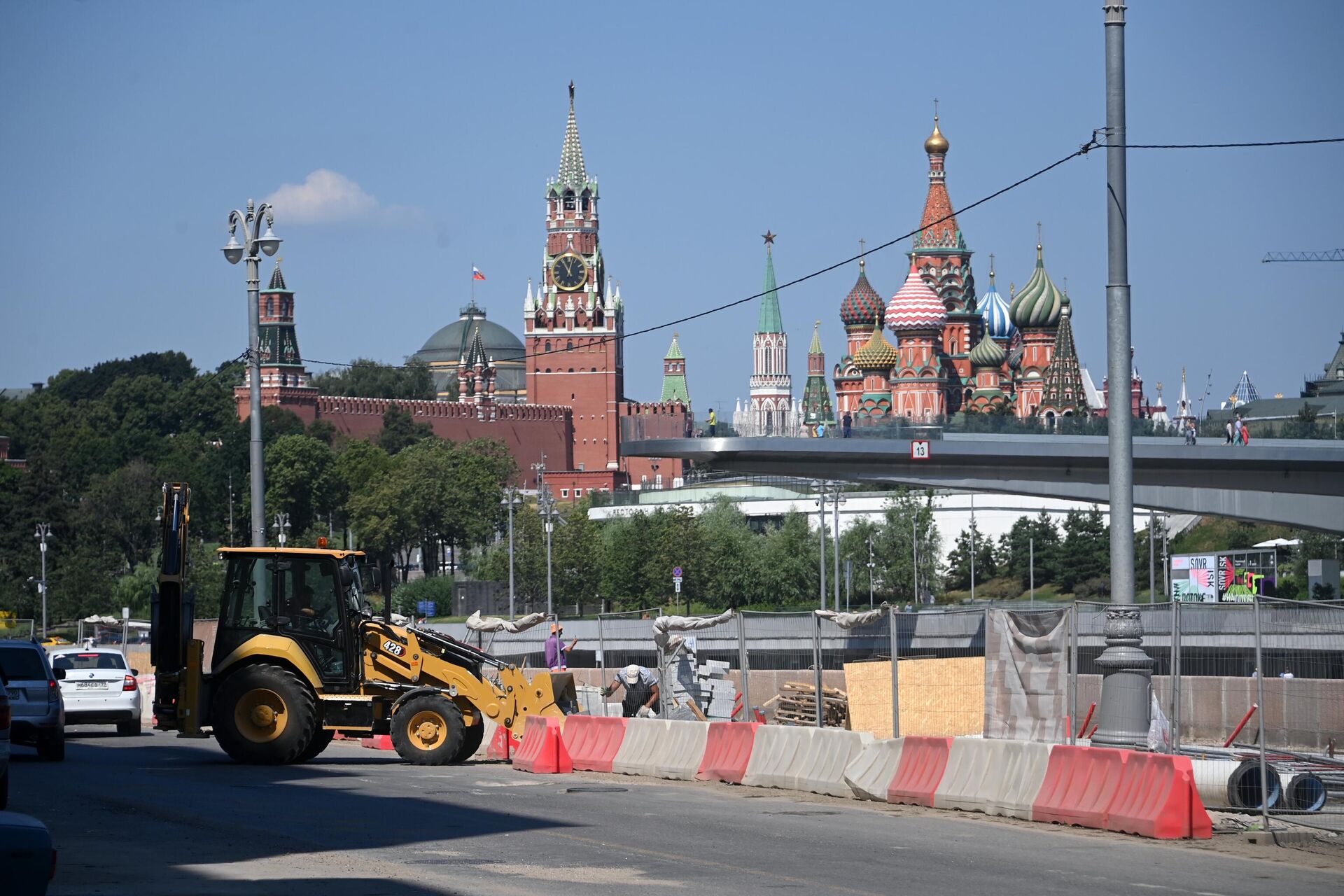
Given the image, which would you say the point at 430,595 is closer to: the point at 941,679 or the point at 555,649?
the point at 555,649

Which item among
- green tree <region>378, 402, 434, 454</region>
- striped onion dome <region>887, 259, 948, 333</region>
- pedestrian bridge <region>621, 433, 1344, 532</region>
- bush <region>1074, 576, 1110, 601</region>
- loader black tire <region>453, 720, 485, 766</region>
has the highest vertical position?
striped onion dome <region>887, 259, 948, 333</region>

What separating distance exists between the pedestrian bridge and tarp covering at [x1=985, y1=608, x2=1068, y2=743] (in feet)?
77.0

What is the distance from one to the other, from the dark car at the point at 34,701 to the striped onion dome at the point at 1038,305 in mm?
142007

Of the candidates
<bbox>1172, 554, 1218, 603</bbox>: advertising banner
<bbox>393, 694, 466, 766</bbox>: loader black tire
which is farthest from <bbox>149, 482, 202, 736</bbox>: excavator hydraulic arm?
<bbox>1172, 554, 1218, 603</bbox>: advertising banner

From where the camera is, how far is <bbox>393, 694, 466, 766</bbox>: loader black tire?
1945cm

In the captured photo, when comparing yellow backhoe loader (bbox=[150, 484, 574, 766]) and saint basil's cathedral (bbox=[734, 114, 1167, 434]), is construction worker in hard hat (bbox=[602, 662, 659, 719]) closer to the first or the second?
yellow backhoe loader (bbox=[150, 484, 574, 766])

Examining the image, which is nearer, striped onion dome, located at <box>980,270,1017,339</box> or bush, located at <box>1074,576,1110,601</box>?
bush, located at <box>1074,576,1110,601</box>

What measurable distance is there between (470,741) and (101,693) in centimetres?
811

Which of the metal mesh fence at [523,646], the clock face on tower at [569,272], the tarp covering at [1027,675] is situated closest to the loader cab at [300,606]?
the tarp covering at [1027,675]

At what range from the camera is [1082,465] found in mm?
42219

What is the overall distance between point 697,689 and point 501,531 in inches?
3429

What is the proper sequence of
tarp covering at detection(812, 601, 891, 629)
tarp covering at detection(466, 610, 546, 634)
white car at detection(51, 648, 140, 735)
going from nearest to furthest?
tarp covering at detection(812, 601, 891, 629), white car at detection(51, 648, 140, 735), tarp covering at detection(466, 610, 546, 634)

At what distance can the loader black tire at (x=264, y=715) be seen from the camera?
18.6 metres

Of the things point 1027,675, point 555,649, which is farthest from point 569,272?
point 1027,675
